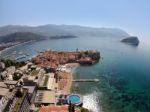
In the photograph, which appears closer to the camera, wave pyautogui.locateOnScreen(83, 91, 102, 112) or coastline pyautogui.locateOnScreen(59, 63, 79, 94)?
wave pyautogui.locateOnScreen(83, 91, 102, 112)

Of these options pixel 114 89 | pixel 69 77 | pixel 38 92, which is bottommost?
pixel 114 89

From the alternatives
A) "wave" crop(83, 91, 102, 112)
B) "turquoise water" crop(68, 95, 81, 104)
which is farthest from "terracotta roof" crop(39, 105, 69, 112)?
"wave" crop(83, 91, 102, 112)

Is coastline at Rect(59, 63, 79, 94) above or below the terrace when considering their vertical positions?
below

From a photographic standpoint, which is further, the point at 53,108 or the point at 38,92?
the point at 38,92

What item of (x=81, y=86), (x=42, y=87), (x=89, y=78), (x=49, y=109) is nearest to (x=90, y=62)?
(x=89, y=78)

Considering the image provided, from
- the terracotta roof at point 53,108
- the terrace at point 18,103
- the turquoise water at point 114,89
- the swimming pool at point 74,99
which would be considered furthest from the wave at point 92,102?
the terrace at point 18,103

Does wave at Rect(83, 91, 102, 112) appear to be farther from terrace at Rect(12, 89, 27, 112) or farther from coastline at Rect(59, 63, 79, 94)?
terrace at Rect(12, 89, 27, 112)

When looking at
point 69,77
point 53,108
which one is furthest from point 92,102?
point 69,77

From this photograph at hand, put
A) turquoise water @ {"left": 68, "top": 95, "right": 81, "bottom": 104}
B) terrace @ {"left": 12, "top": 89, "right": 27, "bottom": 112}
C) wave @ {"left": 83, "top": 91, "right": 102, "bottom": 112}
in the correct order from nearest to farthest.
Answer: terrace @ {"left": 12, "top": 89, "right": 27, "bottom": 112} < wave @ {"left": 83, "top": 91, "right": 102, "bottom": 112} < turquoise water @ {"left": 68, "top": 95, "right": 81, "bottom": 104}

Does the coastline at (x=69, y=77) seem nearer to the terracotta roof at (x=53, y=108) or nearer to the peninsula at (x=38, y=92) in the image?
the peninsula at (x=38, y=92)

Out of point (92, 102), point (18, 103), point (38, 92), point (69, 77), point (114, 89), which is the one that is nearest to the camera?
point (18, 103)

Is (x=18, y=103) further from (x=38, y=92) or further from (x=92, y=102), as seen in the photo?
(x=92, y=102)
